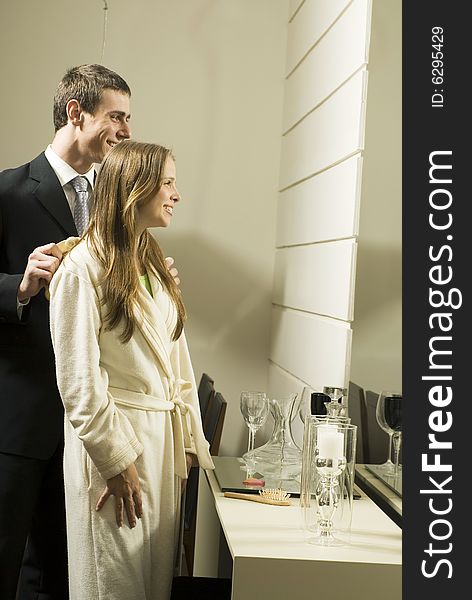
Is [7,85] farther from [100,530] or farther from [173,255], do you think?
[100,530]

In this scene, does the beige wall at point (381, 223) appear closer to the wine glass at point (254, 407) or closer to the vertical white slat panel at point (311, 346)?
the vertical white slat panel at point (311, 346)

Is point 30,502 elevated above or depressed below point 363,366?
below

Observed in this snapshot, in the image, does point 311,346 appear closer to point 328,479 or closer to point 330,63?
point 330,63

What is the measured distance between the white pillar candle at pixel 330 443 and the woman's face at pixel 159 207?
634mm

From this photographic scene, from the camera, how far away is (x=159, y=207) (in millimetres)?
2070

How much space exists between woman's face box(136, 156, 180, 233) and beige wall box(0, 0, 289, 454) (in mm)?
2024

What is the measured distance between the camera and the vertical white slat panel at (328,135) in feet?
8.39

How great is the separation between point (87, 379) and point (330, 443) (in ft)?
1.73

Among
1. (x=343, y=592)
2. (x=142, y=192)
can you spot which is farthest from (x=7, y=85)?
(x=343, y=592)

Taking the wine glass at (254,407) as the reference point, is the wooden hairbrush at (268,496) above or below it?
below

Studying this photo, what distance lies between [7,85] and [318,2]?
5.08ft

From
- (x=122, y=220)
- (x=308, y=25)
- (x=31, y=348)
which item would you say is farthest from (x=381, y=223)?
(x=308, y=25)

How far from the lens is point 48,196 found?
2328mm

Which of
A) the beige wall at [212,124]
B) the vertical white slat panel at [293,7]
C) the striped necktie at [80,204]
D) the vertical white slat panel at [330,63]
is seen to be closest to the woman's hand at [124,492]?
the striped necktie at [80,204]
